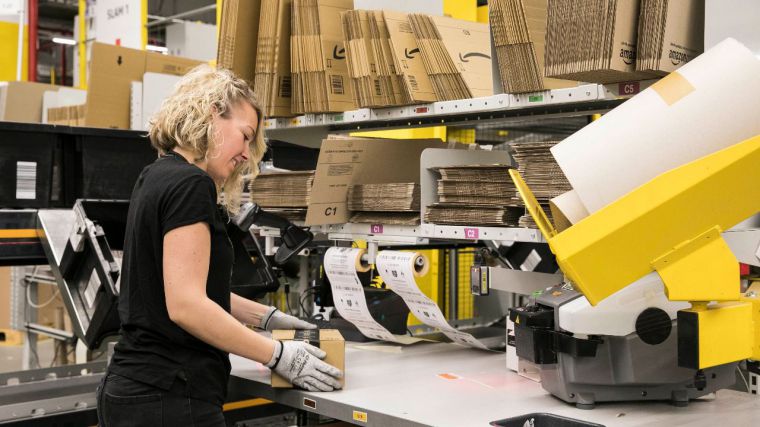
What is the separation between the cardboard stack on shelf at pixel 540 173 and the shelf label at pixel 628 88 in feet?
0.73

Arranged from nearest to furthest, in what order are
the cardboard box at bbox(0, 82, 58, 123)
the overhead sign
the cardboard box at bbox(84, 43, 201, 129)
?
the cardboard box at bbox(84, 43, 201, 129), the cardboard box at bbox(0, 82, 58, 123), the overhead sign

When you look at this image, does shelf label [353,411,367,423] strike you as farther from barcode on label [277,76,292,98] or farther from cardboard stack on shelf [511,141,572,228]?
barcode on label [277,76,292,98]

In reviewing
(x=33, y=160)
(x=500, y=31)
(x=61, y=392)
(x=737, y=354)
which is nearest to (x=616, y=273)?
(x=737, y=354)

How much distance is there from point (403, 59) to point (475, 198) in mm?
577

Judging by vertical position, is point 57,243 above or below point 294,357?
above

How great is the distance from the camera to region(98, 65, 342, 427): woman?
2.06 meters

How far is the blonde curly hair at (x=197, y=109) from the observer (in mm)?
2207

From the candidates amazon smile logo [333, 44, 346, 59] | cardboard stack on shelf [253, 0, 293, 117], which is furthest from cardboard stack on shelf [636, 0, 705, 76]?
cardboard stack on shelf [253, 0, 293, 117]

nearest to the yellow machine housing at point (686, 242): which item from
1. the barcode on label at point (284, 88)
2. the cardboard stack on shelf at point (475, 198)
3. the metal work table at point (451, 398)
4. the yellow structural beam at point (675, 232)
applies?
the yellow structural beam at point (675, 232)

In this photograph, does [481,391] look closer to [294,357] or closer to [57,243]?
[294,357]

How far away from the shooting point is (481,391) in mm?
2367

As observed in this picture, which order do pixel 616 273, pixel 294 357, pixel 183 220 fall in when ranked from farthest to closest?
pixel 294 357, pixel 183 220, pixel 616 273

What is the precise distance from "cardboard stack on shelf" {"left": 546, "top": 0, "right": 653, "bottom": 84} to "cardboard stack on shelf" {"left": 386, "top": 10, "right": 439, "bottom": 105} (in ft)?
2.05

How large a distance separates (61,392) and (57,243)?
23.2 inches
